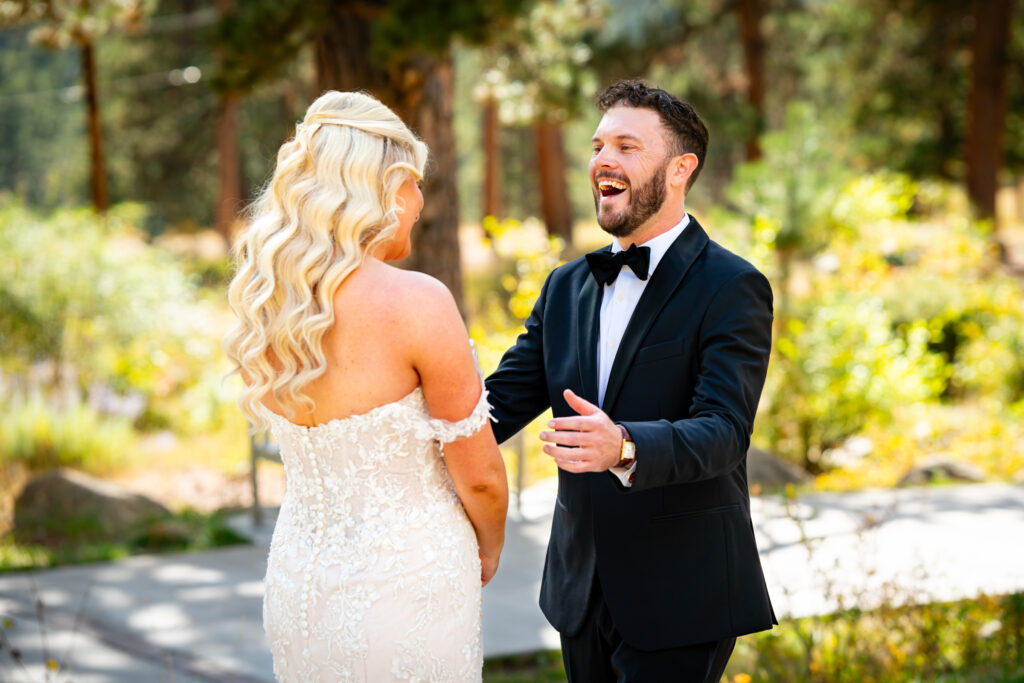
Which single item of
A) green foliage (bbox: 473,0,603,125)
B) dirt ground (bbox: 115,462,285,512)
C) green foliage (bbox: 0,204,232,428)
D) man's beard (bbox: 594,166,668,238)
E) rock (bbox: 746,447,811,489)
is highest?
green foliage (bbox: 473,0,603,125)

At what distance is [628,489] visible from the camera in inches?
84.1

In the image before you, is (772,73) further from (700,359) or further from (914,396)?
(700,359)

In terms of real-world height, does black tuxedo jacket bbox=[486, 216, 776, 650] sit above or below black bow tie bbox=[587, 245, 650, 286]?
below

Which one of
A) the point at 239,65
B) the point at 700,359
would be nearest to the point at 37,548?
the point at 239,65

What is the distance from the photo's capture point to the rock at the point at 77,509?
6566 mm

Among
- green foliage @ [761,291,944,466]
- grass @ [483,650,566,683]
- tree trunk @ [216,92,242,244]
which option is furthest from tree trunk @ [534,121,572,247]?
grass @ [483,650,566,683]

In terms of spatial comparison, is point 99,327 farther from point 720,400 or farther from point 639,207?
point 720,400

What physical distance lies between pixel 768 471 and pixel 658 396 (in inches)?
206

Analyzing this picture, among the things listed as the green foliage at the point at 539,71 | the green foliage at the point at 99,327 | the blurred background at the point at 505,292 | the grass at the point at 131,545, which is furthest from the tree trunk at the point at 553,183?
the grass at the point at 131,545

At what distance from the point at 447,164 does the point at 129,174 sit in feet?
85.6

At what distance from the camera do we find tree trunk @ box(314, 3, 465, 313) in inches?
264

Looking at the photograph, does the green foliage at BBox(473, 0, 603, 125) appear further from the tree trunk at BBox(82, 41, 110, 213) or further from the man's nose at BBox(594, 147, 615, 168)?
the tree trunk at BBox(82, 41, 110, 213)

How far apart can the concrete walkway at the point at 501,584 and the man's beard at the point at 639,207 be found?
1.71m

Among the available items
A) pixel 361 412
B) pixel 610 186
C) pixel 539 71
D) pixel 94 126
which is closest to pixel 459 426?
pixel 361 412
